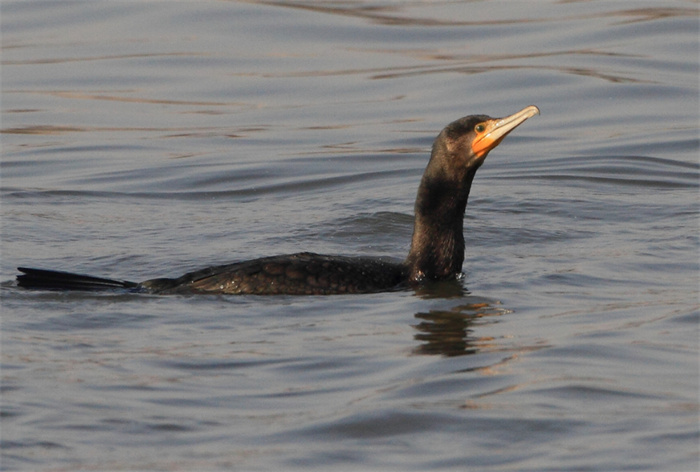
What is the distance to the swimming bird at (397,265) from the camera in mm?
8016

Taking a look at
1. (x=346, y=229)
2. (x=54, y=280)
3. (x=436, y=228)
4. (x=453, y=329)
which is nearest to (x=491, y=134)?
(x=436, y=228)

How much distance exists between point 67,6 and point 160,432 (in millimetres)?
17710

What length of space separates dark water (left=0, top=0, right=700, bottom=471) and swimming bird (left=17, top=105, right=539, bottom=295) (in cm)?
13

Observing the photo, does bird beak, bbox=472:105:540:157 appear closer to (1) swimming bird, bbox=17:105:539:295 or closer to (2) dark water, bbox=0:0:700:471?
(1) swimming bird, bbox=17:105:539:295

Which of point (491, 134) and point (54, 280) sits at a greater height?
point (491, 134)

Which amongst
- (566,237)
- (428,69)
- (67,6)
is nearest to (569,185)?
(566,237)

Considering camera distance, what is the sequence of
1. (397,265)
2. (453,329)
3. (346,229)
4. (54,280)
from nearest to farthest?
(453,329)
(54,280)
(397,265)
(346,229)

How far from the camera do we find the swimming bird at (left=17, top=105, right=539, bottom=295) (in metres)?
8.02

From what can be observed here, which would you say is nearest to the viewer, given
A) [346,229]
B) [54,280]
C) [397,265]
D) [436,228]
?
[54,280]

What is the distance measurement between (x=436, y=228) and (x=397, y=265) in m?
0.37

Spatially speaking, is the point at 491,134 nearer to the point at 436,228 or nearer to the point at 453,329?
the point at 436,228

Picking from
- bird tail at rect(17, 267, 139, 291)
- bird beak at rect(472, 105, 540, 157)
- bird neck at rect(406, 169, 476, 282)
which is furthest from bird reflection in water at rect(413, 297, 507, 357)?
bird tail at rect(17, 267, 139, 291)

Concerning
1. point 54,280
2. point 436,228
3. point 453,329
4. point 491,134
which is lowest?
point 453,329

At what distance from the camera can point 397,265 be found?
28.1 ft
